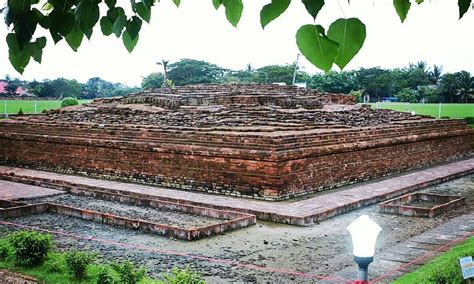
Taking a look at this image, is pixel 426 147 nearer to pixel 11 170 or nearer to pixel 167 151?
pixel 167 151

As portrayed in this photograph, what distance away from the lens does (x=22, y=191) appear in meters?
8.77

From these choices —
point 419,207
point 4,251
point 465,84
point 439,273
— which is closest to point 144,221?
point 4,251

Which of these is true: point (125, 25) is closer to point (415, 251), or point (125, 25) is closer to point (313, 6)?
point (313, 6)

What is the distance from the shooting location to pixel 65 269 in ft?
14.9

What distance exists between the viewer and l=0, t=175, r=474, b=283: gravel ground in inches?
192

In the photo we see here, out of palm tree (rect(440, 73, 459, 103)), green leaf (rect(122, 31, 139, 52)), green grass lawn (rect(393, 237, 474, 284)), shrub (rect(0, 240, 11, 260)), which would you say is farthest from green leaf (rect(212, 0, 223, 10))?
palm tree (rect(440, 73, 459, 103))

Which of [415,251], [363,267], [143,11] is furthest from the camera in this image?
[415,251]

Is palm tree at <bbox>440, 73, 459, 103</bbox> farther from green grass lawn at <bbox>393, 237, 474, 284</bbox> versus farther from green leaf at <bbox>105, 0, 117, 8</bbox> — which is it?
green leaf at <bbox>105, 0, 117, 8</bbox>

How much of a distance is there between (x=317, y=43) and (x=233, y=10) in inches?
14.6

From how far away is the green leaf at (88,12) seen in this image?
4.56ft

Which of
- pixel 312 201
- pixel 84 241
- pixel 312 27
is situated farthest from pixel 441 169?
pixel 312 27

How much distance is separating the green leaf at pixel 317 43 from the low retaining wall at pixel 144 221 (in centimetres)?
501

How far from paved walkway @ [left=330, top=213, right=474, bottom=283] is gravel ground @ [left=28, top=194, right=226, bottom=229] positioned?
8.01ft

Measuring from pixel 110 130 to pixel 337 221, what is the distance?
5.57 metres
